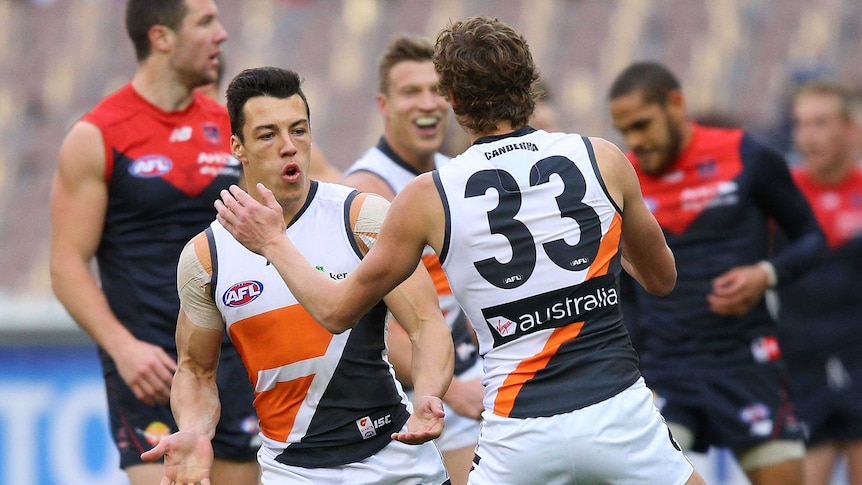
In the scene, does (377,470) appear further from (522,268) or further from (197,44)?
(197,44)

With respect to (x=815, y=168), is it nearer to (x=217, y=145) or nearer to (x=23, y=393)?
(x=217, y=145)

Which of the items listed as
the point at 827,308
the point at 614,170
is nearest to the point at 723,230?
the point at 827,308

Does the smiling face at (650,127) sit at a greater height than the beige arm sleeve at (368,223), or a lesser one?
lesser

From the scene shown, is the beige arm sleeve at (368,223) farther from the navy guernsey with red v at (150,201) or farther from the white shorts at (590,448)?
the navy guernsey with red v at (150,201)

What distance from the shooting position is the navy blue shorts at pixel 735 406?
6.13 metres

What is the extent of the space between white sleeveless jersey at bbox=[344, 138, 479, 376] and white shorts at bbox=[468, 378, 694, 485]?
1909 millimetres

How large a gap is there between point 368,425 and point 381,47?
40.2 feet

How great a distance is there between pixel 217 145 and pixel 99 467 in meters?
3.24

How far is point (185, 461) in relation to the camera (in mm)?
3908

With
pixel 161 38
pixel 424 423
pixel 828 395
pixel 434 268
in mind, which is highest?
pixel 161 38

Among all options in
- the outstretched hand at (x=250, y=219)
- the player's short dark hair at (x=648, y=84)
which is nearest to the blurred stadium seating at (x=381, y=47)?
the player's short dark hair at (x=648, y=84)

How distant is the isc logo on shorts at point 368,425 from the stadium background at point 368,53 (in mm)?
9975

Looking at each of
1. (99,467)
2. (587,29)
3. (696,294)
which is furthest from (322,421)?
(587,29)

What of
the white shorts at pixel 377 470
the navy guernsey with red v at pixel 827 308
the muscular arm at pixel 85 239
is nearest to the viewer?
the white shorts at pixel 377 470
